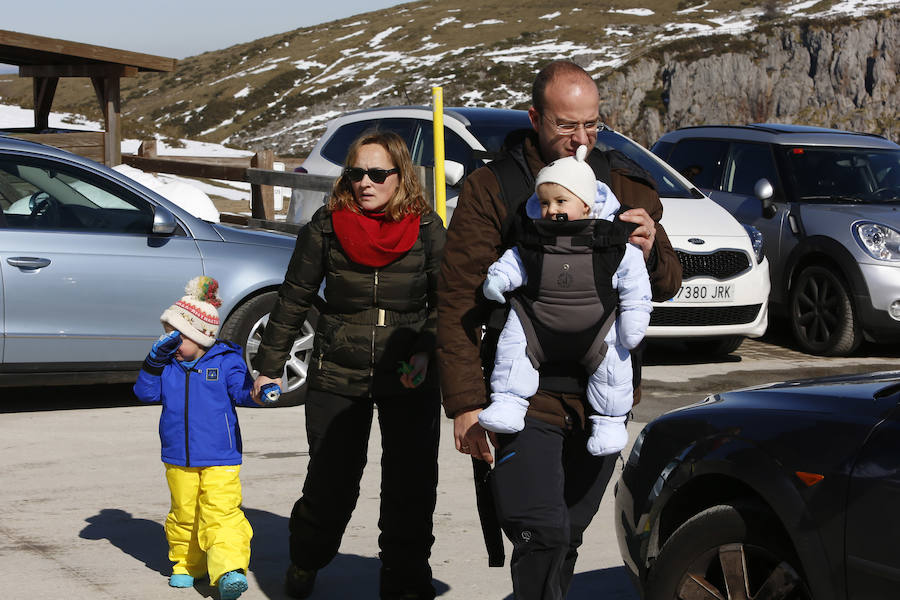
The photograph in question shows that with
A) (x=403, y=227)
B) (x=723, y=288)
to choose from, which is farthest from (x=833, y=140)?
(x=403, y=227)

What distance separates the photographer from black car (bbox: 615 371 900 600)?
2.90 metres

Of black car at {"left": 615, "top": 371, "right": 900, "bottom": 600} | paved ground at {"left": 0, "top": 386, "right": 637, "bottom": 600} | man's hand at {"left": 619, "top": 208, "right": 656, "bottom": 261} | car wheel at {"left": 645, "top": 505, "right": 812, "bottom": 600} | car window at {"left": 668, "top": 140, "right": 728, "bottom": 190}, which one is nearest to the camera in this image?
black car at {"left": 615, "top": 371, "right": 900, "bottom": 600}

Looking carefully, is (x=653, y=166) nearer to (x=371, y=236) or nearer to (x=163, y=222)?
(x=163, y=222)

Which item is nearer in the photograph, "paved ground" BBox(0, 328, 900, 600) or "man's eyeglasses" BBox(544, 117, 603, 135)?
"man's eyeglasses" BBox(544, 117, 603, 135)

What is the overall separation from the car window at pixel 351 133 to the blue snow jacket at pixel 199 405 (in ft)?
19.7

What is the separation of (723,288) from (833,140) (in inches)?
110

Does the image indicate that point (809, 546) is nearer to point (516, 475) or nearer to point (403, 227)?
point (516, 475)

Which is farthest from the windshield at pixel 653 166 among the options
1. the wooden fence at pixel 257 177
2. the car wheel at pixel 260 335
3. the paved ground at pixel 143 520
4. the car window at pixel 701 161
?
the car wheel at pixel 260 335

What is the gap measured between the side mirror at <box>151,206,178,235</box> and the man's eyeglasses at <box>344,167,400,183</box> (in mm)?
3422

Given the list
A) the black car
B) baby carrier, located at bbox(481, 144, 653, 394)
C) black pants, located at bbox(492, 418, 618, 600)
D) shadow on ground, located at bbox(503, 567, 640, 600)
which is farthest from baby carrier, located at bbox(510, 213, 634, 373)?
shadow on ground, located at bbox(503, 567, 640, 600)

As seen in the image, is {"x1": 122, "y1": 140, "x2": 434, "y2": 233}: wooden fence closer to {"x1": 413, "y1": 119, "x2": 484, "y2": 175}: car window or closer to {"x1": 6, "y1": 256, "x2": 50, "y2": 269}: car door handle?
{"x1": 413, "y1": 119, "x2": 484, "y2": 175}: car window

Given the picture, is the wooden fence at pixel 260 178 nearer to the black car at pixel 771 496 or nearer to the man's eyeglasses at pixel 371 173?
the man's eyeglasses at pixel 371 173

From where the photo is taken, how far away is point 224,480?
4.41 m

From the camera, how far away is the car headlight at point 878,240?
32.6ft
